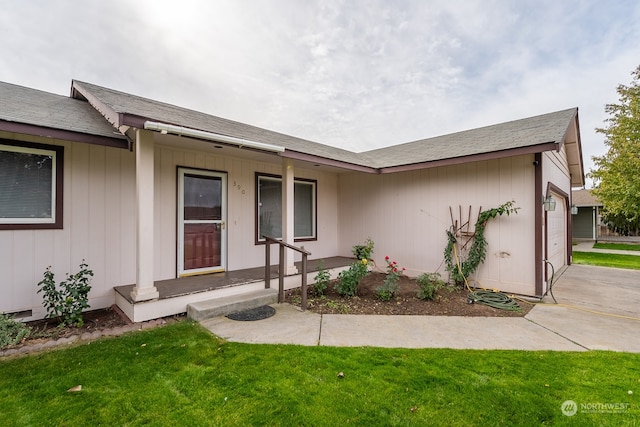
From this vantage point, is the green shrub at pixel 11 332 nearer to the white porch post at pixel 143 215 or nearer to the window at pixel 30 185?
the white porch post at pixel 143 215

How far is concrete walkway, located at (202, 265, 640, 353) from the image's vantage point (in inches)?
130

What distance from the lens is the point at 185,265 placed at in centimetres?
526

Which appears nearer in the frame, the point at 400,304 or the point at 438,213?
the point at 400,304

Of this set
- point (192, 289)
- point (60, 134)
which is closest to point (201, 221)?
point (192, 289)

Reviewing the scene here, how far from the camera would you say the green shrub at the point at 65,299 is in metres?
3.65

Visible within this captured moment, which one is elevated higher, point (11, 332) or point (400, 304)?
point (11, 332)

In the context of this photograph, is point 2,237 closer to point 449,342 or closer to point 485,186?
point 449,342

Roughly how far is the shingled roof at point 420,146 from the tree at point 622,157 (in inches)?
481

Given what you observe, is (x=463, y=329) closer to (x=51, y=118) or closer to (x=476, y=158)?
(x=476, y=158)

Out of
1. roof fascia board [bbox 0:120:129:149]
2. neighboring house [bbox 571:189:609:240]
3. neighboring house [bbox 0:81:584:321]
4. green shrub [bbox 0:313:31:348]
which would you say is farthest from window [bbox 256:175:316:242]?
neighboring house [bbox 571:189:609:240]

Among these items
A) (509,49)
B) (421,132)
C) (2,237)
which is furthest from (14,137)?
(421,132)

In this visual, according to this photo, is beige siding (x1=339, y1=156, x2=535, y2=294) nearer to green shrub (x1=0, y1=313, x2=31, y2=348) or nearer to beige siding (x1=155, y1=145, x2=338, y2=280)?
beige siding (x1=155, y1=145, x2=338, y2=280)

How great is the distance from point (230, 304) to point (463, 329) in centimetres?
323

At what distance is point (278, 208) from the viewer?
6945 mm
